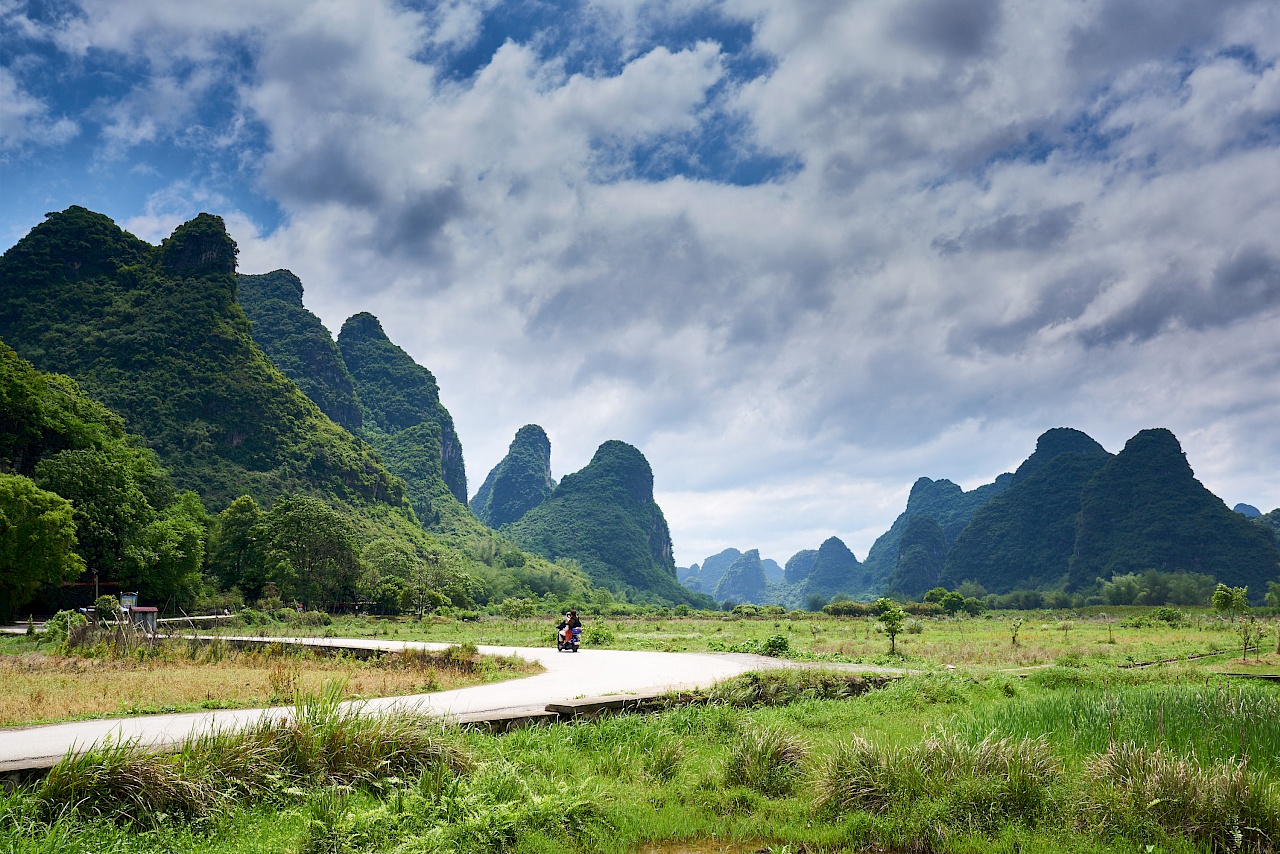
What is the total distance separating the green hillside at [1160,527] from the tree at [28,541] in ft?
429

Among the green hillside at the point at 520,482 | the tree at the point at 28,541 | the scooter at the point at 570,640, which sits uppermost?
the green hillside at the point at 520,482

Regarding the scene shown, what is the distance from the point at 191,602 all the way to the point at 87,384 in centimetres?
4281

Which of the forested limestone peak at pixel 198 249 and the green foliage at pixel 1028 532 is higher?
the forested limestone peak at pixel 198 249

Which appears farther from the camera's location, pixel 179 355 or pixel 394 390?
pixel 394 390

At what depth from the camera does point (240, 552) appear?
51188 mm

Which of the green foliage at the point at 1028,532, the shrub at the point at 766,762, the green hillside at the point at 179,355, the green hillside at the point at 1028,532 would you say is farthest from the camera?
the green foliage at the point at 1028,532

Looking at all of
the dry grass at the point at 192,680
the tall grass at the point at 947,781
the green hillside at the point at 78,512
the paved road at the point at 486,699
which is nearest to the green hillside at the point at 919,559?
the green hillside at the point at 78,512

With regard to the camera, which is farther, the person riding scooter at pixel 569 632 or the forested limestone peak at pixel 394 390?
the forested limestone peak at pixel 394 390

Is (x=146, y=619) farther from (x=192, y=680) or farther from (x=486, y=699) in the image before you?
(x=486, y=699)

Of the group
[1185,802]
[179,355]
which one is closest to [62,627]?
[1185,802]

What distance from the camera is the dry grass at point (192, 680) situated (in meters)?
9.46

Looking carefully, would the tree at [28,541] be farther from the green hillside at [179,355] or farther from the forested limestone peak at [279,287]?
the forested limestone peak at [279,287]

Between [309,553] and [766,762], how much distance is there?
157 feet

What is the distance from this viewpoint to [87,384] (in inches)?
2849
